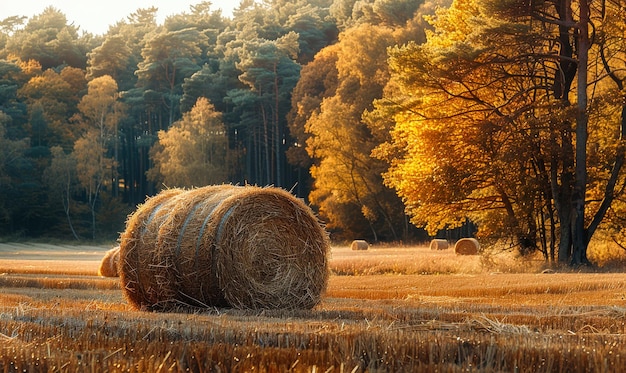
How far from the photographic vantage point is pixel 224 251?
10.1 metres

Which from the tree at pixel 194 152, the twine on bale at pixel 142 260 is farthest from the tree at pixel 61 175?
the twine on bale at pixel 142 260

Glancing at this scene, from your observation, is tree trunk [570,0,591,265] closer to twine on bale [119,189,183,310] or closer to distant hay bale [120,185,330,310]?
distant hay bale [120,185,330,310]

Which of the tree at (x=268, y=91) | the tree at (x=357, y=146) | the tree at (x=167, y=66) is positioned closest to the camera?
the tree at (x=357, y=146)

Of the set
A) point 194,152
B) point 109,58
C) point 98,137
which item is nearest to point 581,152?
point 194,152

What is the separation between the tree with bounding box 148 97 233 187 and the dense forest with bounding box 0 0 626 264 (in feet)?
0.51

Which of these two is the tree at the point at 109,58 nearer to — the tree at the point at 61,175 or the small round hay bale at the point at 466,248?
the tree at the point at 61,175

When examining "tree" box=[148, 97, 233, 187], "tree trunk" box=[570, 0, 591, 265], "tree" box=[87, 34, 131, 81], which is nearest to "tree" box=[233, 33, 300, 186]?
"tree" box=[148, 97, 233, 187]

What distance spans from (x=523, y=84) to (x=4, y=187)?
144 ft

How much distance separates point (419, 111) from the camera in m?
24.7

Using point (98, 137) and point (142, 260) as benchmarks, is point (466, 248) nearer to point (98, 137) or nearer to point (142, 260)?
point (142, 260)

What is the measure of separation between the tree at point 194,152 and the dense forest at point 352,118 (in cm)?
16

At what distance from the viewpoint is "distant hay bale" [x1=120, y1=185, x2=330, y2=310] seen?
10133mm

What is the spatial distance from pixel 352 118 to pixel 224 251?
1506 inches

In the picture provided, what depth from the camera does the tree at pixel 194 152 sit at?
200 feet
